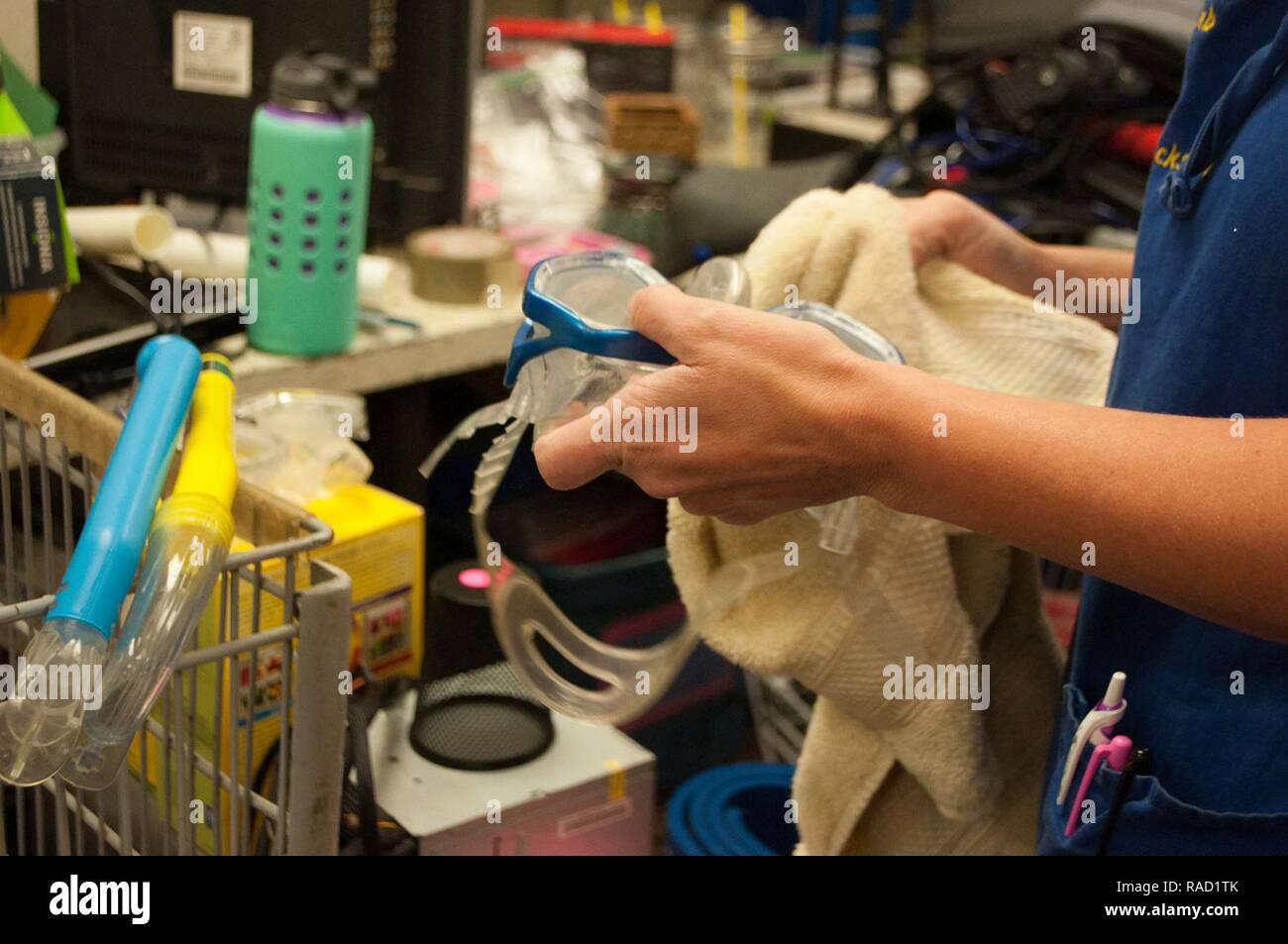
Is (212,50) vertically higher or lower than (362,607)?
higher

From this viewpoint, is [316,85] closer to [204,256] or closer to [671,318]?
[204,256]

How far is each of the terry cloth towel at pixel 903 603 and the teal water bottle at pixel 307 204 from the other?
0.60 metres

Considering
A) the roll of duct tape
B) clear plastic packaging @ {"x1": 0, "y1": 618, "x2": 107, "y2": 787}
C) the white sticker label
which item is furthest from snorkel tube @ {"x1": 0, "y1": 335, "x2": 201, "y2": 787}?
the white sticker label

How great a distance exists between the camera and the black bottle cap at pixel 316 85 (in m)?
1.46

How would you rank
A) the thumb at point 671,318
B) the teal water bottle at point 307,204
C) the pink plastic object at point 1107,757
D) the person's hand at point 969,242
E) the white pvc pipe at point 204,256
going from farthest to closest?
the white pvc pipe at point 204,256, the teal water bottle at point 307,204, the person's hand at point 969,242, the pink plastic object at point 1107,757, the thumb at point 671,318

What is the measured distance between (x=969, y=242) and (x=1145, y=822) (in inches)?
18.8

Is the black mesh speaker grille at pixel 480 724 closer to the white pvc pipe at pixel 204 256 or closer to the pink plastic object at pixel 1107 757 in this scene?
the white pvc pipe at pixel 204 256

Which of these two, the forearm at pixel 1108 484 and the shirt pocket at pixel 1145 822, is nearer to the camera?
the forearm at pixel 1108 484

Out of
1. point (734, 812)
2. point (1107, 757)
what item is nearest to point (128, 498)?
point (1107, 757)

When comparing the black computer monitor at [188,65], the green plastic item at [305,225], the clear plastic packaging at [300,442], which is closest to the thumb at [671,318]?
the clear plastic packaging at [300,442]

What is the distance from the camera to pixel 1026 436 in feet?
2.53

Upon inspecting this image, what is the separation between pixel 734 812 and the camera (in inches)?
65.1

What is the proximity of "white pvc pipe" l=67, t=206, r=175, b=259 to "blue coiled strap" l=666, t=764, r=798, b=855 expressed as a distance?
885 mm
